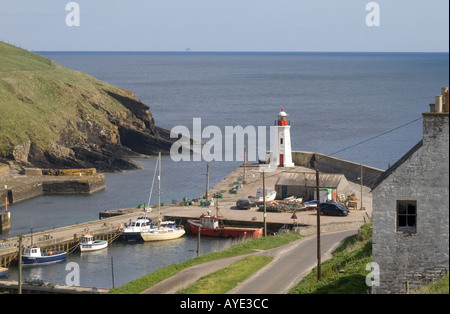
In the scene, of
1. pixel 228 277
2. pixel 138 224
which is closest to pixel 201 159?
pixel 138 224

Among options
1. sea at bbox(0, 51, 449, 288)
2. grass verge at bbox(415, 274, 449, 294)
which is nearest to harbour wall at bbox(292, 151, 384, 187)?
sea at bbox(0, 51, 449, 288)

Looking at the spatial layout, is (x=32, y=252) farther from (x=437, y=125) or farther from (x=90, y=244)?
(x=437, y=125)

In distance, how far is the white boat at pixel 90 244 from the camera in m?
49.7

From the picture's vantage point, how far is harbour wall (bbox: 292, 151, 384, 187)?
61.7m

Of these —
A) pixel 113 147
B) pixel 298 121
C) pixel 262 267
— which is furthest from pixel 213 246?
pixel 298 121

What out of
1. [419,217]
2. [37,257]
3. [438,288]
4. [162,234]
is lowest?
[37,257]

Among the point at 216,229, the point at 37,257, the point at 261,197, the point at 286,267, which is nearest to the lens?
the point at 286,267

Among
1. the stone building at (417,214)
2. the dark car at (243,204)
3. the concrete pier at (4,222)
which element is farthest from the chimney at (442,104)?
the concrete pier at (4,222)

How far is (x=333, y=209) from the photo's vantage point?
50.6 metres

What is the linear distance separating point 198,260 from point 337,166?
36.2 m

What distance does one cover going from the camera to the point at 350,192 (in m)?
56.9

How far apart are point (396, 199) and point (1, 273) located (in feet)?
91.6

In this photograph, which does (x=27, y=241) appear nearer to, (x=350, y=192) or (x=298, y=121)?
(x=350, y=192)

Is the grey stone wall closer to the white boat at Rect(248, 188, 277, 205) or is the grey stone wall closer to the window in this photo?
the window
